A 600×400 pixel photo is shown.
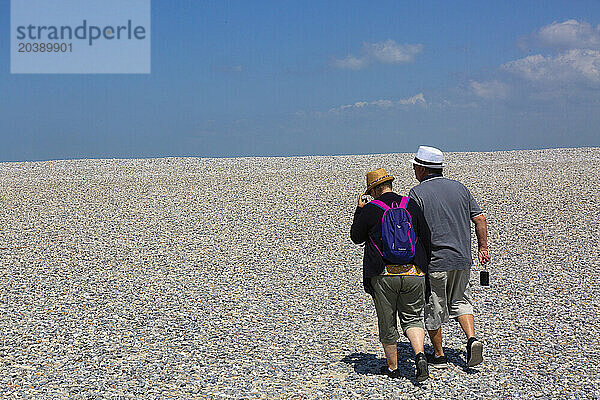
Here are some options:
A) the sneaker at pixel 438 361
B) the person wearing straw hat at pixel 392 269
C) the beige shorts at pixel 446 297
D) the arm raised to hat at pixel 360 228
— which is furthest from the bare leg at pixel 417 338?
the arm raised to hat at pixel 360 228

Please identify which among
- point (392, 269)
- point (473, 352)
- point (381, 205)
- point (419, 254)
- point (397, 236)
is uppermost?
point (381, 205)

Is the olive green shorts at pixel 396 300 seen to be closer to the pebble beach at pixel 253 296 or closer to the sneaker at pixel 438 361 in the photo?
the pebble beach at pixel 253 296

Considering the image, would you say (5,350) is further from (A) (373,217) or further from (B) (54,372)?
(A) (373,217)

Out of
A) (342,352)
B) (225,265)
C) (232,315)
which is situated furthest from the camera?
(225,265)

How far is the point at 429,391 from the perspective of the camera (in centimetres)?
491

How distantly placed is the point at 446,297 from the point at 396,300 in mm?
602

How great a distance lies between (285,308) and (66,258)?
4476mm

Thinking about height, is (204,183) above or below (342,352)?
above

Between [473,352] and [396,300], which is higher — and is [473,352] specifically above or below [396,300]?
below

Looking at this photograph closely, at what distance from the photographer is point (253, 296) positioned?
8.16m

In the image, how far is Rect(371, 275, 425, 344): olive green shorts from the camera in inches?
188

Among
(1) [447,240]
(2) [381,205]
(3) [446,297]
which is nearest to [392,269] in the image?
(2) [381,205]

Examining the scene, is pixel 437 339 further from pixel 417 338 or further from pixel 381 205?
pixel 381 205

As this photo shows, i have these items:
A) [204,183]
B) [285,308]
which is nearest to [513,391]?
[285,308]
